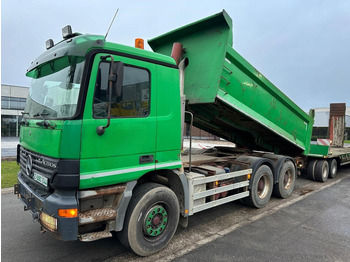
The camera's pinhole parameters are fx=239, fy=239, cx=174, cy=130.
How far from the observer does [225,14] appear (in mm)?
3826

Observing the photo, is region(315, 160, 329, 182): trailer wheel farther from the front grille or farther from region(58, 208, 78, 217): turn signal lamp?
the front grille

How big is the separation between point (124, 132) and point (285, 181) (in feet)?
15.6

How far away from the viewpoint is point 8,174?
7.55m

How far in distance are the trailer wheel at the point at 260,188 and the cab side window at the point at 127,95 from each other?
120 inches

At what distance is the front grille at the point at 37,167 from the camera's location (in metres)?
2.64

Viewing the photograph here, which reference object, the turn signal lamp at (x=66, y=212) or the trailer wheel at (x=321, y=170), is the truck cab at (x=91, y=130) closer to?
the turn signal lamp at (x=66, y=212)

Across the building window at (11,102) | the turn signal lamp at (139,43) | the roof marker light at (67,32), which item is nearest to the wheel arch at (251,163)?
the turn signal lamp at (139,43)

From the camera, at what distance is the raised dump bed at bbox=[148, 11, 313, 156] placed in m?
4.09

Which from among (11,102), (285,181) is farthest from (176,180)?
(11,102)

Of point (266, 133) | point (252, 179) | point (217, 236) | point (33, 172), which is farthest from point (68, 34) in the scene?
point (266, 133)

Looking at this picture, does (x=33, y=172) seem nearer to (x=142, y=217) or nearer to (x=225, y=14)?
(x=142, y=217)

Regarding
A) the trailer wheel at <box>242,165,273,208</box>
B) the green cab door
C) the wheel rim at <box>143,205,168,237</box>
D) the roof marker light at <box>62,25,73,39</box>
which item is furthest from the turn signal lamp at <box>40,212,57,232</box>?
the trailer wheel at <box>242,165,273,208</box>

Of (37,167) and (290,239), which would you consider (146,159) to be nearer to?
(37,167)

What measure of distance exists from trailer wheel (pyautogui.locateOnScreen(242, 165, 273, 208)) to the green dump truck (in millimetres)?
294
